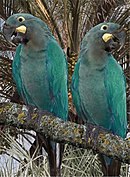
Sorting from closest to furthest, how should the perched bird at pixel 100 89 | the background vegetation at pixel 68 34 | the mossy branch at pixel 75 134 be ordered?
the mossy branch at pixel 75 134
the perched bird at pixel 100 89
the background vegetation at pixel 68 34

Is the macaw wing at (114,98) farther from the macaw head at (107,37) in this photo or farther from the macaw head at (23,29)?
the macaw head at (23,29)

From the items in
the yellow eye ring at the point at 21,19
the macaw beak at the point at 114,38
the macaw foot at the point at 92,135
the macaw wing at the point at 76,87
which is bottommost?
the macaw foot at the point at 92,135

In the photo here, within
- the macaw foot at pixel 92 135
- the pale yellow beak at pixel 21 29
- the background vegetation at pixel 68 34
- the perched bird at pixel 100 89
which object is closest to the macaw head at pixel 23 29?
the pale yellow beak at pixel 21 29

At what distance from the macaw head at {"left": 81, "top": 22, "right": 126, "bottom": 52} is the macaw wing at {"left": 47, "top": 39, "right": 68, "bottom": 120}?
0.16 metres

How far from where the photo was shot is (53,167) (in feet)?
4.89

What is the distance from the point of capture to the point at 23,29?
95 centimetres

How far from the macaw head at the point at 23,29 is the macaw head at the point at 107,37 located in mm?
145

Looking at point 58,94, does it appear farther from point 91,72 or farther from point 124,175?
point 124,175

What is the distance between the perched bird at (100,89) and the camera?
3.32ft

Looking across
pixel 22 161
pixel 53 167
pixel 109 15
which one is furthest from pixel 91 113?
pixel 109 15

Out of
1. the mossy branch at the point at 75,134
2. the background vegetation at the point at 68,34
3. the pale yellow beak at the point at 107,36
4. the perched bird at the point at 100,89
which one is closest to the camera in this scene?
the mossy branch at the point at 75,134

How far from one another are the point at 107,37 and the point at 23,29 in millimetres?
207

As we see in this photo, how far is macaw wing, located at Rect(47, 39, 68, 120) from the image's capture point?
1083 millimetres

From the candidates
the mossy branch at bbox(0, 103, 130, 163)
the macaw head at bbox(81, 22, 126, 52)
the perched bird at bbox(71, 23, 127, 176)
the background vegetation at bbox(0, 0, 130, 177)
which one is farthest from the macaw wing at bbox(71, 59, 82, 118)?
the background vegetation at bbox(0, 0, 130, 177)
